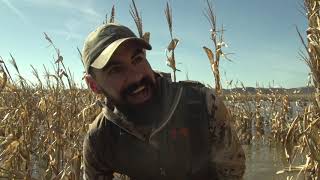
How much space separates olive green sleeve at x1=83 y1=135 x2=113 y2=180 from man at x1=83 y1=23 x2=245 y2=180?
0.35 feet

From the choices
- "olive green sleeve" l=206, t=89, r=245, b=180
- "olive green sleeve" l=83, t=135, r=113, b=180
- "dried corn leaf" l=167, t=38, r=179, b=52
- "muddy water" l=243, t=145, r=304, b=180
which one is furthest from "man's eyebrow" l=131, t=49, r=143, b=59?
"muddy water" l=243, t=145, r=304, b=180

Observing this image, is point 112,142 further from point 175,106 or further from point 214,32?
point 214,32

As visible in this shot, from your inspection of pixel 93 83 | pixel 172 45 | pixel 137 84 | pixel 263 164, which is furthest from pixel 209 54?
pixel 263 164

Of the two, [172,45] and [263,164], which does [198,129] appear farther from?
[263,164]

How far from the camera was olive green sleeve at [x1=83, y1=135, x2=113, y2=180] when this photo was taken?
2.28 meters

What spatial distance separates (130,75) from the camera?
6.69ft

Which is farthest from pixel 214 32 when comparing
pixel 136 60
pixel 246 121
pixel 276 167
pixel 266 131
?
pixel 266 131

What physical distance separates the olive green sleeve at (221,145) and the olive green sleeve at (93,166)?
0.60m

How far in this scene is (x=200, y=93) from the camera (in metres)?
2.03

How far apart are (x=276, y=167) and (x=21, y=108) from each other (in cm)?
398

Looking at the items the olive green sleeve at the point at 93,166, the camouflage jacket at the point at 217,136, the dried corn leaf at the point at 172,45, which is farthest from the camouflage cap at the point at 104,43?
the dried corn leaf at the point at 172,45

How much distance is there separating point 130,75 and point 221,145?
520 mm

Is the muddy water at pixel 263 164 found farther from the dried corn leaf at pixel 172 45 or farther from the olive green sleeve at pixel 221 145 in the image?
the olive green sleeve at pixel 221 145

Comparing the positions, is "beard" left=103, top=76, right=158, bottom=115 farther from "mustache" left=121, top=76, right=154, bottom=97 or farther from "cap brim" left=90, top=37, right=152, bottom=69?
"cap brim" left=90, top=37, right=152, bottom=69
